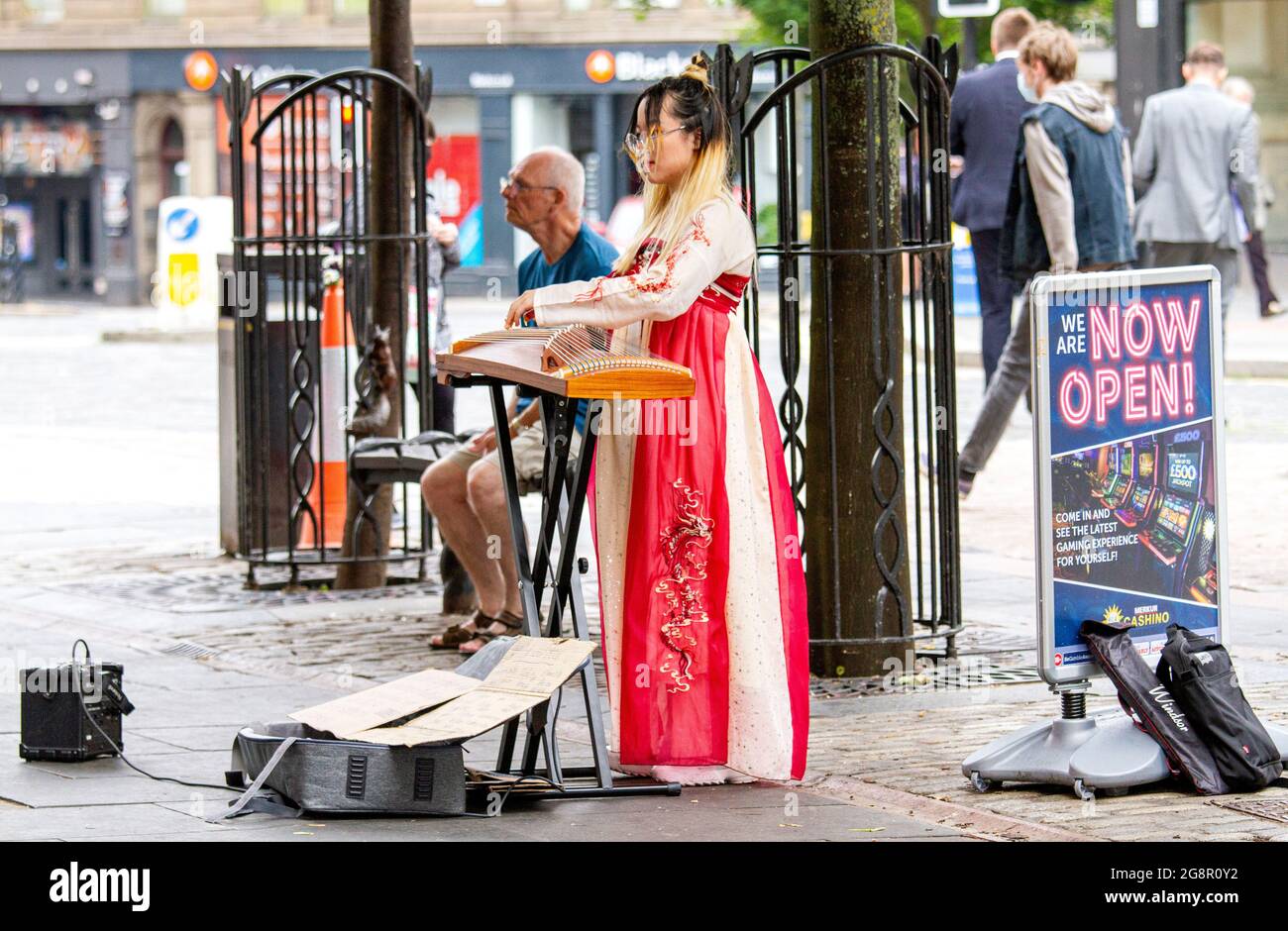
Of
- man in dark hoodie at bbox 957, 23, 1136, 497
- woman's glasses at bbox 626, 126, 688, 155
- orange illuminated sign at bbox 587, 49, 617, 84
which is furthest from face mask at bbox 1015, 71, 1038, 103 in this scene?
orange illuminated sign at bbox 587, 49, 617, 84

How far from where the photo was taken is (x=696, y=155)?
556 cm

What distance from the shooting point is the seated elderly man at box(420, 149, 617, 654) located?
23.0ft

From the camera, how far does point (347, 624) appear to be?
26.5 ft

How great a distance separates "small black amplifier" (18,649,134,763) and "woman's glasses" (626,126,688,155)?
1.96 metres

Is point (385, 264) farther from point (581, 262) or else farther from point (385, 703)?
point (385, 703)

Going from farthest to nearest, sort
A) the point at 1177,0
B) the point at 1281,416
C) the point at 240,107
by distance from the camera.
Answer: the point at 1177,0, the point at 1281,416, the point at 240,107

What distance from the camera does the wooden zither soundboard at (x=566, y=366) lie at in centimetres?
505

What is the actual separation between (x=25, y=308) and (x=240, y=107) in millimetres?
27492

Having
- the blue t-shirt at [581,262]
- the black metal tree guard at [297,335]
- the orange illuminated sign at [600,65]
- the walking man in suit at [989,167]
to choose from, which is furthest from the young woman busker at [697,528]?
the orange illuminated sign at [600,65]

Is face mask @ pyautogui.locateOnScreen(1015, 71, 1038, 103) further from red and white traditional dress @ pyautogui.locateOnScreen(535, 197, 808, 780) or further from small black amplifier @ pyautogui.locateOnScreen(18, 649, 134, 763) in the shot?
small black amplifier @ pyautogui.locateOnScreen(18, 649, 134, 763)

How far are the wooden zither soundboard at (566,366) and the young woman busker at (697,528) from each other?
7.3 inches

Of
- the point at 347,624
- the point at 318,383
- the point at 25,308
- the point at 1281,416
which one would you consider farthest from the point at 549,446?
the point at 25,308
